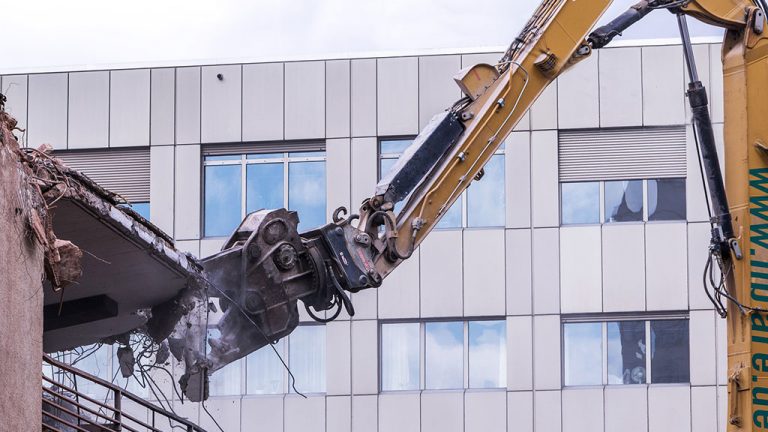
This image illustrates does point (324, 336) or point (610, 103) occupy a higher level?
point (610, 103)

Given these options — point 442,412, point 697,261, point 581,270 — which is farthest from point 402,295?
point 697,261

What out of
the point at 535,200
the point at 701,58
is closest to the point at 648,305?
the point at 535,200

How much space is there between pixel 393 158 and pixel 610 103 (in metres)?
4.36

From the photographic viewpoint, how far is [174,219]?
29938 mm

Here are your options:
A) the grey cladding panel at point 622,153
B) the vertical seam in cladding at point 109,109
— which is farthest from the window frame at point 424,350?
the vertical seam in cladding at point 109,109

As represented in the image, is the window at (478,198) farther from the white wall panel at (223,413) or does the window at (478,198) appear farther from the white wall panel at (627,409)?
the white wall panel at (223,413)

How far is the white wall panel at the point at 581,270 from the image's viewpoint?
93.5 ft

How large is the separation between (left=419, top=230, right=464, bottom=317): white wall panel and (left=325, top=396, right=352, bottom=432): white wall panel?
2270 millimetres

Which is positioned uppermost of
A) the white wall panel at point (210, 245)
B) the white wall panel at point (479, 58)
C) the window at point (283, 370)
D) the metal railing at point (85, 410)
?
the white wall panel at point (479, 58)

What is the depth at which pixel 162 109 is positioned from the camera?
30.1 m

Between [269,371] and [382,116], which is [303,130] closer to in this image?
[382,116]

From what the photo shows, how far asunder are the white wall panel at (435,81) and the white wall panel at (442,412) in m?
5.27

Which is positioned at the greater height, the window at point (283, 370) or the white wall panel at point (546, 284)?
the white wall panel at point (546, 284)

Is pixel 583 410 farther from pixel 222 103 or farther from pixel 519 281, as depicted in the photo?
pixel 222 103
